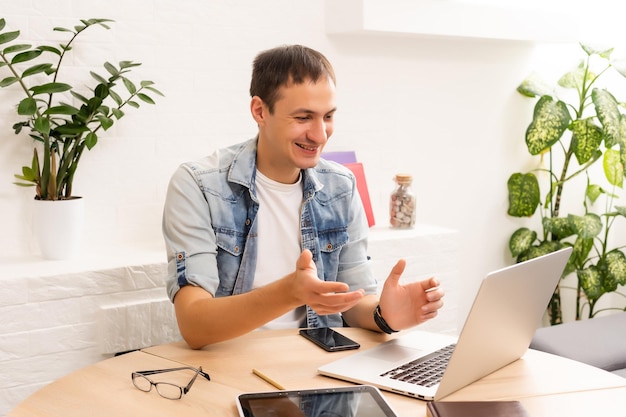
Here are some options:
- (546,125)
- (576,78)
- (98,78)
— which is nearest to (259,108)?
(98,78)

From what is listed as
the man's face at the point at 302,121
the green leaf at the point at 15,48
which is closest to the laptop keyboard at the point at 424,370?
the man's face at the point at 302,121

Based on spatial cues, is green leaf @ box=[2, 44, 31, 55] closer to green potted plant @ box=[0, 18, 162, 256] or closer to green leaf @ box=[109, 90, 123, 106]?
green potted plant @ box=[0, 18, 162, 256]

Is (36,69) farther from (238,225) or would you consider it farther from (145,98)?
(238,225)

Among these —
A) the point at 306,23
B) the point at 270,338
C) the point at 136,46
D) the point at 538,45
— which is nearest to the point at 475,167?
the point at 538,45

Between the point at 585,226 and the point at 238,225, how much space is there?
226 centimetres

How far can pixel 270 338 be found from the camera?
182cm

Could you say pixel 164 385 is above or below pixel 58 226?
below

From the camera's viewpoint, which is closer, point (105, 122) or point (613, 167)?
point (105, 122)

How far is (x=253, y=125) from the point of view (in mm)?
3131

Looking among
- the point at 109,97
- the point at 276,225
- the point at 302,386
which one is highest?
the point at 109,97

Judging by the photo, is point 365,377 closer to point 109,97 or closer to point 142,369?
point 142,369

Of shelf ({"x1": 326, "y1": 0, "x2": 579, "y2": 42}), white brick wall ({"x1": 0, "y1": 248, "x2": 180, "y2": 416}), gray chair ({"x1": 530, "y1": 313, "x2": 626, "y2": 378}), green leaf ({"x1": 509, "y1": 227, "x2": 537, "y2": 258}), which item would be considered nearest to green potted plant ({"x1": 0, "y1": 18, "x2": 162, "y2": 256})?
white brick wall ({"x1": 0, "y1": 248, "x2": 180, "y2": 416})

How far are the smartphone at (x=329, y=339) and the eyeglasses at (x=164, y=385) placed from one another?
299 mm

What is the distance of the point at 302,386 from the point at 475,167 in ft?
8.31
